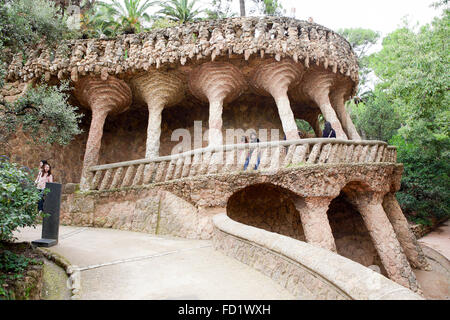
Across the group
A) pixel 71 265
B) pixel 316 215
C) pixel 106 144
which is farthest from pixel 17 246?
pixel 106 144

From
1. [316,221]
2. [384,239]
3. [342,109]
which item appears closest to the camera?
[316,221]

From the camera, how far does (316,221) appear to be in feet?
20.8

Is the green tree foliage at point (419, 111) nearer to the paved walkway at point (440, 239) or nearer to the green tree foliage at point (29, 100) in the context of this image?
the paved walkway at point (440, 239)

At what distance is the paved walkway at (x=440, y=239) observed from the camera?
10.9m

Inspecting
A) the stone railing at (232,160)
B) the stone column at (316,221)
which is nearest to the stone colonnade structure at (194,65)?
the stone railing at (232,160)

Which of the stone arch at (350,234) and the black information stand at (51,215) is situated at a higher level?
the black information stand at (51,215)

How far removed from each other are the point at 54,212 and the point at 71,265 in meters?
1.17

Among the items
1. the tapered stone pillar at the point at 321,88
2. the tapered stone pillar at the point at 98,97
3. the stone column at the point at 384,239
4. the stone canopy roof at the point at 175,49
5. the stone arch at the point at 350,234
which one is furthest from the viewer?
the tapered stone pillar at the point at 321,88

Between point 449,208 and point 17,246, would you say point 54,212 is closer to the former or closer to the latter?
point 17,246

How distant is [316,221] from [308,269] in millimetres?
4326

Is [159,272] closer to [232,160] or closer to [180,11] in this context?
[232,160]

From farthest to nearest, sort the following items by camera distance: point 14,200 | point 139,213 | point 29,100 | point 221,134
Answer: point 221,134
point 139,213
point 29,100
point 14,200

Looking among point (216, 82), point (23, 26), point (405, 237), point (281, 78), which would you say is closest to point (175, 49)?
point (216, 82)

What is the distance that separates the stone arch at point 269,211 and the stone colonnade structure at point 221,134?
16cm
